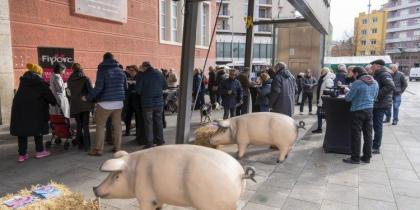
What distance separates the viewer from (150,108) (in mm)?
6980

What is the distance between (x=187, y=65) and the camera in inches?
237

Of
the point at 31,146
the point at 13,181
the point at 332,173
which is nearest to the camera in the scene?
the point at 13,181

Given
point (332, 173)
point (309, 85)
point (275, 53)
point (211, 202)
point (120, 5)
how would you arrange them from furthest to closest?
1. point (275, 53)
2. point (120, 5)
3. point (309, 85)
4. point (332, 173)
5. point (211, 202)

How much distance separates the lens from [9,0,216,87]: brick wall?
33.0ft

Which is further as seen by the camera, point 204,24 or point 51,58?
point 204,24

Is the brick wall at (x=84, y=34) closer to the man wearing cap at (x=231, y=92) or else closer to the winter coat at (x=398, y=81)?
the man wearing cap at (x=231, y=92)

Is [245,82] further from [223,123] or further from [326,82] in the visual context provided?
[223,123]

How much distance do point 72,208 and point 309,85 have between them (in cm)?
1074

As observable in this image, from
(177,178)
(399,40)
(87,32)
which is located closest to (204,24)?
(87,32)

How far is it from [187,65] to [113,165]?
3.12m

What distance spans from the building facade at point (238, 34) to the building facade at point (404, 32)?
96.2 feet

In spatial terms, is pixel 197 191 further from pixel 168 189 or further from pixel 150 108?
pixel 150 108

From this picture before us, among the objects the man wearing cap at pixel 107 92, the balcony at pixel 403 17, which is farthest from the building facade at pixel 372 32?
the man wearing cap at pixel 107 92

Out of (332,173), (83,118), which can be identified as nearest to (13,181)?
(83,118)
